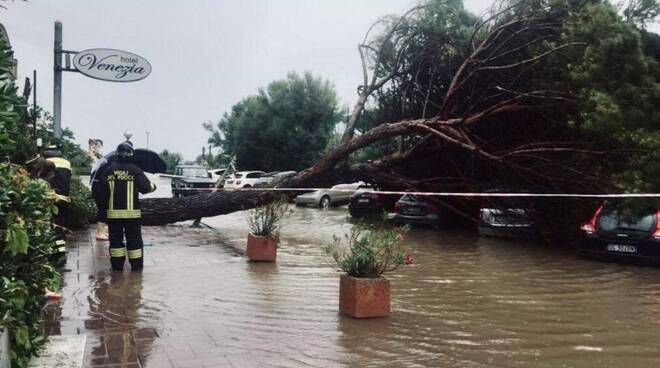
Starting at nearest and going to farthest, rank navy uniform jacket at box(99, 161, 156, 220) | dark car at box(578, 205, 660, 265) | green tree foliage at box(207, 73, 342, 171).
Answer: navy uniform jacket at box(99, 161, 156, 220), dark car at box(578, 205, 660, 265), green tree foliage at box(207, 73, 342, 171)

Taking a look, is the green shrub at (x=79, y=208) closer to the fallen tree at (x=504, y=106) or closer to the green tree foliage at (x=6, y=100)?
the fallen tree at (x=504, y=106)

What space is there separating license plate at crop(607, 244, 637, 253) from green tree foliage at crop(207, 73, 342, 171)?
3177 cm

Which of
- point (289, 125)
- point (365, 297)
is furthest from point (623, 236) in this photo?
point (289, 125)

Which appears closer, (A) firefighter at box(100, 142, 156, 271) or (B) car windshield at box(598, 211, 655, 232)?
(A) firefighter at box(100, 142, 156, 271)

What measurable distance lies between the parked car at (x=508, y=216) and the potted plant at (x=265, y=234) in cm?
521

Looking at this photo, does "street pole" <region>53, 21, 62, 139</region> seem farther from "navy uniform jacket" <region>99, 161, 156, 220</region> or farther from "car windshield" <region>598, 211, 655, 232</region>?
"car windshield" <region>598, 211, 655, 232</region>

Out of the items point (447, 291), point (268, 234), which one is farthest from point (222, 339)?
point (268, 234)

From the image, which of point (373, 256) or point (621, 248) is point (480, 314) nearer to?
point (373, 256)

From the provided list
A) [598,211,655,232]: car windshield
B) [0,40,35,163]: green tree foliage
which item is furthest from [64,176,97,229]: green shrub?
[598,211,655,232]: car windshield

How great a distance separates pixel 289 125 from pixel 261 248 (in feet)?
112

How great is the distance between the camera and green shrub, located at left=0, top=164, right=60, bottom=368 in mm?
3137

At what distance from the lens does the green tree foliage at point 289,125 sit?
140 ft

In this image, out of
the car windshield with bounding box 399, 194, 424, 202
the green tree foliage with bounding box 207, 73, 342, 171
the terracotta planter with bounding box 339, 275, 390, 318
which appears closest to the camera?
the terracotta planter with bounding box 339, 275, 390, 318

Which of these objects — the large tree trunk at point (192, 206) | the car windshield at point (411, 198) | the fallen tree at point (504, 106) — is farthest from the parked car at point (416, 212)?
the large tree trunk at point (192, 206)
